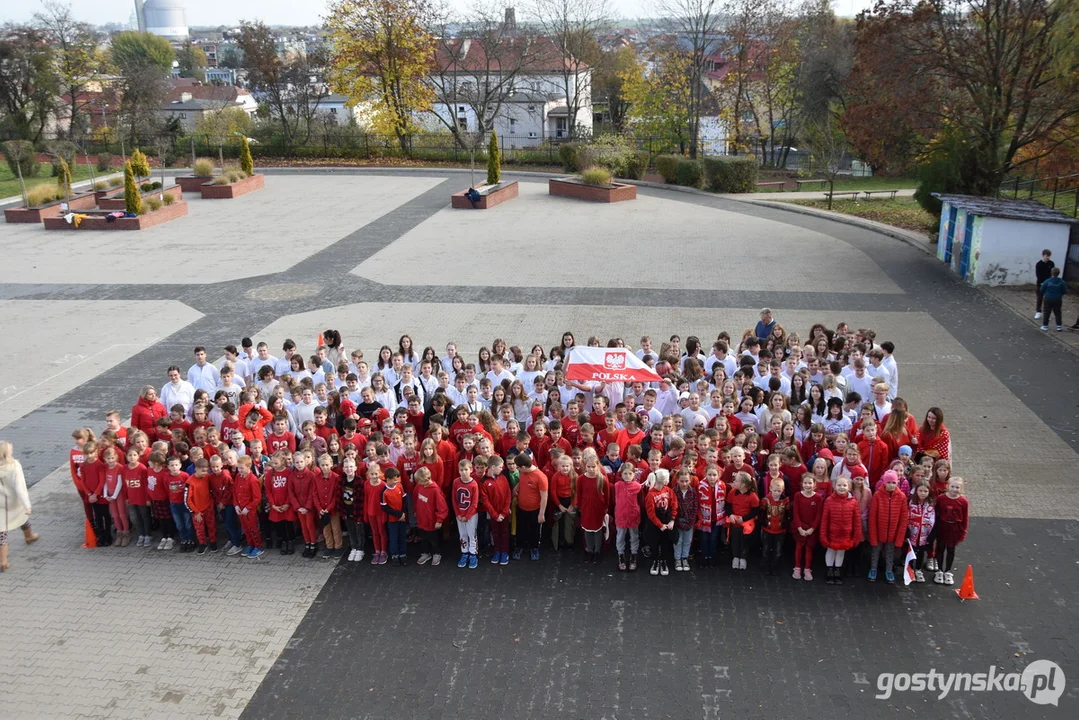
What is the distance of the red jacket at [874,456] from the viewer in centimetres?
909

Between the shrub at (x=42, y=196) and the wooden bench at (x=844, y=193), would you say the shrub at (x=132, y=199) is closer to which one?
the shrub at (x=42, y=196)

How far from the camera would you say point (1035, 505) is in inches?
382

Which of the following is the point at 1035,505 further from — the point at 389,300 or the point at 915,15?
the point at 915,15

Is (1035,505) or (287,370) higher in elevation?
(287,370)

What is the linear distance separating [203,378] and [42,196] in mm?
22547

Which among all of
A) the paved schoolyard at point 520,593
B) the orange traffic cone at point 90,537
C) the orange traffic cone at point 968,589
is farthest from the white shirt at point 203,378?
the orange traffic cone at point 968,589

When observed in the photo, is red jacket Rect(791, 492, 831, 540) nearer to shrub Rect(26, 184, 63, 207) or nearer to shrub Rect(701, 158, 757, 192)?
shrub Rect(701, 158, 757, 192)

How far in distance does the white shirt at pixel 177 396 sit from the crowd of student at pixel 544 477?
321 millimetres

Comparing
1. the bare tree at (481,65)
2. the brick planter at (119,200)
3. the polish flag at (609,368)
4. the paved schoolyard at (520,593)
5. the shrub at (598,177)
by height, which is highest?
the bare tree at (481,65)

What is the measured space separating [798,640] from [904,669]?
2.87 feet

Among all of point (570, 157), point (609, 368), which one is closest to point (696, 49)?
point (570, 157)

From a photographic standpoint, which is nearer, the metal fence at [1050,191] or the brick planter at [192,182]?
the metal fence at [1050,191]

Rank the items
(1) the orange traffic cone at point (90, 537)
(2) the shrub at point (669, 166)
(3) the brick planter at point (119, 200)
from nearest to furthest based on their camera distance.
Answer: (1) the orange traffic cone at point (90, 537), (3) the brick planter at point (119, 200), (2) the shrub at point (669, 166)

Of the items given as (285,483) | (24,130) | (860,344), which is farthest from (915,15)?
(24,130)
